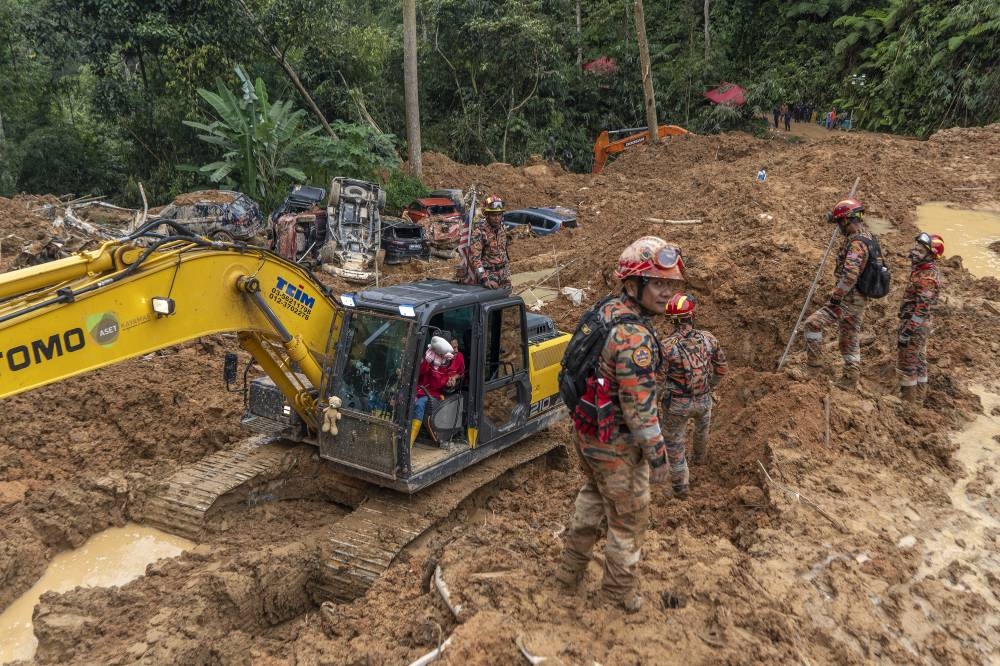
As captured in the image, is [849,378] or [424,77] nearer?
[849,378]

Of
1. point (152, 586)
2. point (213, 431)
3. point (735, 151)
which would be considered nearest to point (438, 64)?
point (735, 151)

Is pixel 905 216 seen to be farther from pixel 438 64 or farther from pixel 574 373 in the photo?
pixel 438 64

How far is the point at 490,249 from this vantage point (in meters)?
10.1

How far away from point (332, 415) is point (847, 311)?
548 cm

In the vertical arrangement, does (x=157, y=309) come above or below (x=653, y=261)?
below

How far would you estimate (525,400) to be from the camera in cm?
701

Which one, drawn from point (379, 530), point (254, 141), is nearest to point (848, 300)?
point (379, 530)

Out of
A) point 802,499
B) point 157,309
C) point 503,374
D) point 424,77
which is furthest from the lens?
point 424,77

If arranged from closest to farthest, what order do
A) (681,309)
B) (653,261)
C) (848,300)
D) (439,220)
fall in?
(653,261) < (681,309) < (848,300) < (439,220)

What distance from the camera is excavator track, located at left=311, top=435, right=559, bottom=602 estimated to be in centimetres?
540

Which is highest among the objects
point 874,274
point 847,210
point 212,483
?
point 847,210

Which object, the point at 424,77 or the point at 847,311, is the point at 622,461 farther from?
the point at 424,77

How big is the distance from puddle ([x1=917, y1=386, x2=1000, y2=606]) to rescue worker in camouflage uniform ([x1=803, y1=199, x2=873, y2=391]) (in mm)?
1235

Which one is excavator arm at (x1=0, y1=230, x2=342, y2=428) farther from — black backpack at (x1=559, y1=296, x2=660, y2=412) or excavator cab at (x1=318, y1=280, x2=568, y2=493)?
black backpack at (x1=559, y1=296, x2=660, y2=412)
